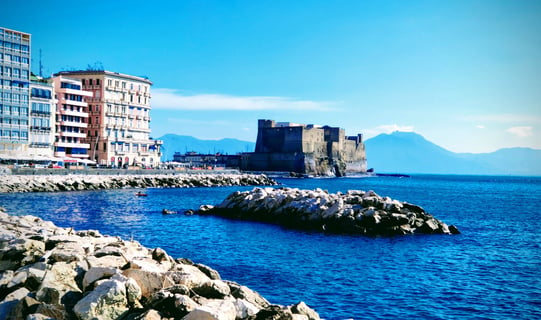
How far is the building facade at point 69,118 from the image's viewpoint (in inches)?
2808

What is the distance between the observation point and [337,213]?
2753 centimetres

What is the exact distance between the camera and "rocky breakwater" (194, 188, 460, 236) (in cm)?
2652

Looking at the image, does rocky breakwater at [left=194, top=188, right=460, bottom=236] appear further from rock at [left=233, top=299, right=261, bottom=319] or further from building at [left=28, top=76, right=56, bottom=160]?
building at [left=28, top=76, right=56, bottom=160]

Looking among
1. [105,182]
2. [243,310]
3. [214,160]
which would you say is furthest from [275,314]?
[214,160]

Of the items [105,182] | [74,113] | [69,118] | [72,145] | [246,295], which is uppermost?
[74,113]

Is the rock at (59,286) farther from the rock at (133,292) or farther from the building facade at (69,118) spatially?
the building facade at (69,118)

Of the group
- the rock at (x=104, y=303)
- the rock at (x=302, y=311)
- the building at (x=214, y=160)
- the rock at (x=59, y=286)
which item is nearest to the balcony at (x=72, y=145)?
the building at (x=214, y=160)

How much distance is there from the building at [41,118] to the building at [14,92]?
129 centimetres

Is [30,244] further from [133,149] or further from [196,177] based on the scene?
[133,149]

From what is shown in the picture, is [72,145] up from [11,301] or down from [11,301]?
up

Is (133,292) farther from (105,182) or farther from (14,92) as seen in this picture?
(14,92)

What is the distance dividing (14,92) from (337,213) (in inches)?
2020

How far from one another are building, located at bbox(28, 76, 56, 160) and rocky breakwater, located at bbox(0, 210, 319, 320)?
58713mm

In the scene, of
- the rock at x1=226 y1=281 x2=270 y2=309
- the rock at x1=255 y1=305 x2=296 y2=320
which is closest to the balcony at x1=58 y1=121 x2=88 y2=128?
the rock at x1=226 y1=281 x2=270 y2=309
